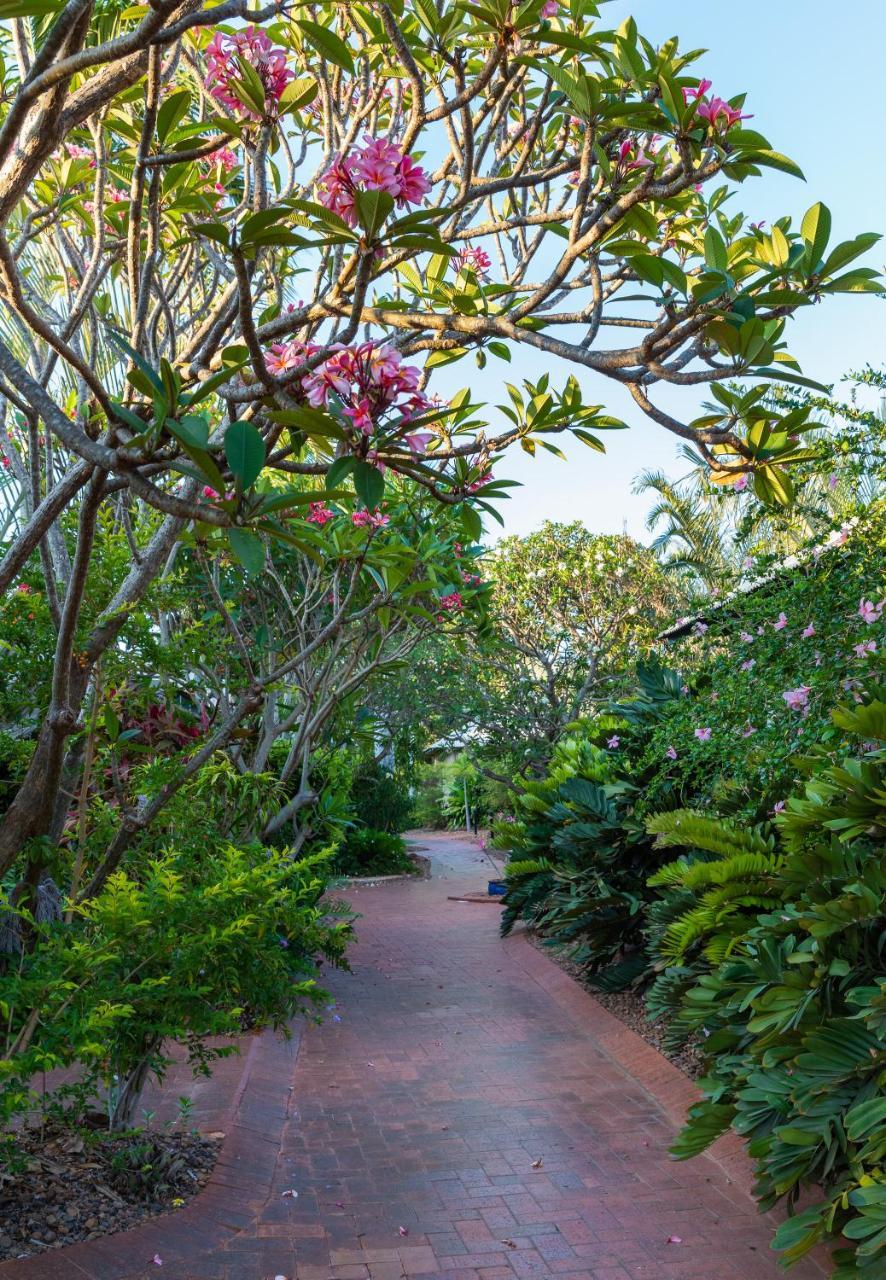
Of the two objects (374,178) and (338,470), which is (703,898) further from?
(374,178)

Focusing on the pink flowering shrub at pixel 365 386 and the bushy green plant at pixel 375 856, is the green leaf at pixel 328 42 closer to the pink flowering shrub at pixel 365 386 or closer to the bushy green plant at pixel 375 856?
the pink flowering shrub at pixel 365 386

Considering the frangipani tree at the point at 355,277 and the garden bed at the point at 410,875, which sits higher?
the frangipani tree at the point at 355,277

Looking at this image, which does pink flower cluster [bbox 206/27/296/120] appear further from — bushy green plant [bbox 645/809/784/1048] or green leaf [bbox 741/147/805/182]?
bushy green plant [bbox 645/809/784/1048]

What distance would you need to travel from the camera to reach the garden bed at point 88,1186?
3.89 m

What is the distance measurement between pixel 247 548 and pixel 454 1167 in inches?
164

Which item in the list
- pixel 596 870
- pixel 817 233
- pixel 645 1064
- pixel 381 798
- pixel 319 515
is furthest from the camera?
pixel 381 798

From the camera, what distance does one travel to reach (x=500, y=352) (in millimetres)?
3643

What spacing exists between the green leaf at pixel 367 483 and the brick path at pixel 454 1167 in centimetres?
280

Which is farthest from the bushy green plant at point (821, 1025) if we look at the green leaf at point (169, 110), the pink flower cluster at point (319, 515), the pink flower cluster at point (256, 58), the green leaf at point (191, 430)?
the pink flower cluster at point (319, 515)

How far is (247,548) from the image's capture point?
2.16 metres

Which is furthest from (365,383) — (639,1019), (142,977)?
(639,1019)

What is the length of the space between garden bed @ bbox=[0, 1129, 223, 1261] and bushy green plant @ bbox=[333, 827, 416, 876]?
489 inches

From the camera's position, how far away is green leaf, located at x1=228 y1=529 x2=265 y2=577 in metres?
2.14

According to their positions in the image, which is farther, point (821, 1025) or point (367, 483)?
point (821, 1025)
